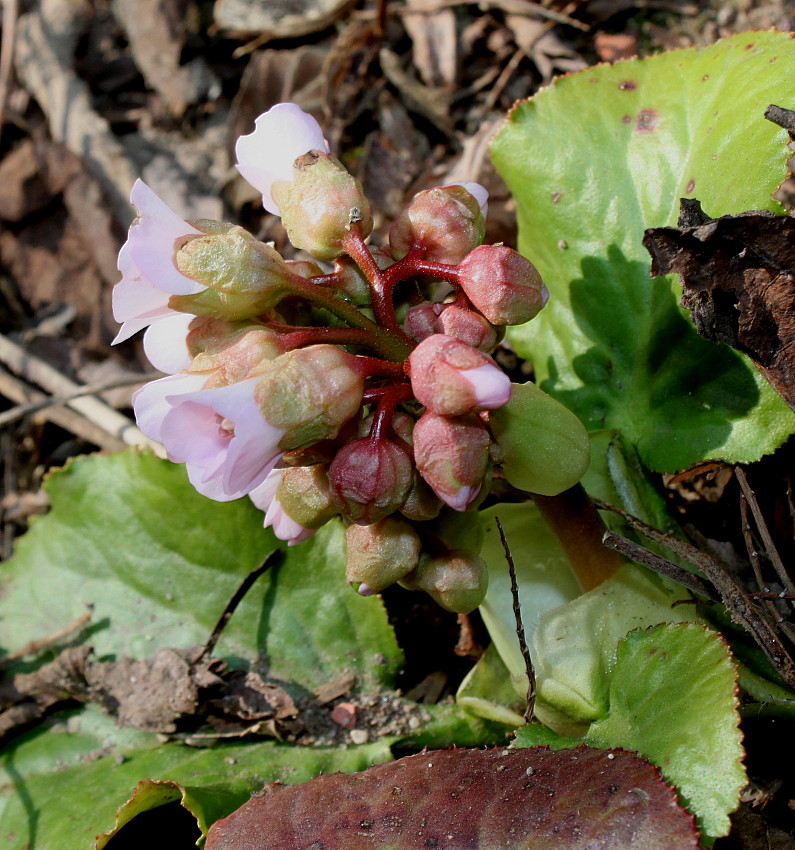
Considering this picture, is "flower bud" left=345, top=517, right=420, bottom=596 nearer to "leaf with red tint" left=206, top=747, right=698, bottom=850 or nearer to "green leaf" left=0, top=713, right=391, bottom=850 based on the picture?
"leaf with red tint" left=206, top=747, right=698, bottom=850

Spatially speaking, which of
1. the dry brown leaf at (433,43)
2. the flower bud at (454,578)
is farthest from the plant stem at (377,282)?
the dry brown leaf at (433,43)

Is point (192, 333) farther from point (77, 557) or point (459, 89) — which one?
point (459, 89)

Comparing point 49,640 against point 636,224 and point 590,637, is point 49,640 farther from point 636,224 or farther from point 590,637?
point 636,224

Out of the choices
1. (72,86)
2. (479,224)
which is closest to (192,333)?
(479,224)

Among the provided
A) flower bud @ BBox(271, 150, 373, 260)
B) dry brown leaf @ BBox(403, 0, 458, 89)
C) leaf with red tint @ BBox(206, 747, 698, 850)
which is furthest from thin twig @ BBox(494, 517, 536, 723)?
dry brown leaf @ BBox(403, 0, 458, 89)

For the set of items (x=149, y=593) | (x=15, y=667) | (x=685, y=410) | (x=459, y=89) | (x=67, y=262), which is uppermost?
(x=459, y=89)

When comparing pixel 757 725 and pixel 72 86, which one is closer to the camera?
pixel 757 725

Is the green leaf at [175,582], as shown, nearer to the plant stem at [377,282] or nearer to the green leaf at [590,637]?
the green leaf at [590,637]
